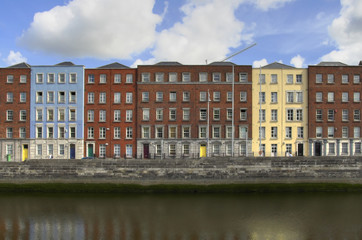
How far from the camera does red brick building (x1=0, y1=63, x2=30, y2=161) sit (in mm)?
44844

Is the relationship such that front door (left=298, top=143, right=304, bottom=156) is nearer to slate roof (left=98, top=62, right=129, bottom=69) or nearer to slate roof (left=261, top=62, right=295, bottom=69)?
slate roof (left=261, top=62, right=295, bottom=69)

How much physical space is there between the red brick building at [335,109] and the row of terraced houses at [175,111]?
154 millimetres

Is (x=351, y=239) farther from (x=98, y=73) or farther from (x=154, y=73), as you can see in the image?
(x=98, y=73)

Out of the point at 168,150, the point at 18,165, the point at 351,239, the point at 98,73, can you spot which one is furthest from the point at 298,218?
Result: the point at 98,73

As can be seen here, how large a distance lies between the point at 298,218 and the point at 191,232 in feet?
29.4

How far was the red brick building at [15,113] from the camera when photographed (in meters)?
44.8

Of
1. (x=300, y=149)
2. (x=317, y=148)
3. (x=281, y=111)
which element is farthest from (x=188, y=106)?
(x=317, y=148)

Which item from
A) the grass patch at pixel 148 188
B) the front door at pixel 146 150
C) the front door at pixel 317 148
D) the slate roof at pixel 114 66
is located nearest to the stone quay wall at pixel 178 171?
the grass patch at pixel 148 188

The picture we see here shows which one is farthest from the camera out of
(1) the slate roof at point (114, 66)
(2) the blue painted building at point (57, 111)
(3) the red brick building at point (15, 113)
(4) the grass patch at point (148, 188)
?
(1) the slate roof at point (114, 66)

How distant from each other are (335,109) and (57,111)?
43.3 metres

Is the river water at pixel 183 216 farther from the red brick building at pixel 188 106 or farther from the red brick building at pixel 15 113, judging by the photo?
the red brick building at pixel 15 113

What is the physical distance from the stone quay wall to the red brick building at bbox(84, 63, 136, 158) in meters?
12.0

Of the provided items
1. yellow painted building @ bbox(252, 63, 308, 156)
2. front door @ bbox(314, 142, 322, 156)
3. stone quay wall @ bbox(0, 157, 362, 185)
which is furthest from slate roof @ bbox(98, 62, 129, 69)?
front door @ bbox(314, 142, 322, 156)

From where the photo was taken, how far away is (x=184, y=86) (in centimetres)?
4525
